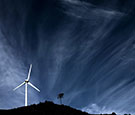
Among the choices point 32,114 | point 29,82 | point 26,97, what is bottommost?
point 32,114

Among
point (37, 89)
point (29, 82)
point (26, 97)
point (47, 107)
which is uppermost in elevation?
point (29, 82)

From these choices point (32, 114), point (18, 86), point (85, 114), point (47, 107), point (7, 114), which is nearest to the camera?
point (7, 114)

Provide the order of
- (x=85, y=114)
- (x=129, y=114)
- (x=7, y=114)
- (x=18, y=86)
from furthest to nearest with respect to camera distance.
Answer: (x=129, y=114) < (x=18, y=86) < (x=85, y=114) < (x=7, y=114)

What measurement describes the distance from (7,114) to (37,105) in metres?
17.9

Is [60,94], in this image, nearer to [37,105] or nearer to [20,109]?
[37,105]

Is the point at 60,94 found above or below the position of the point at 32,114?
above

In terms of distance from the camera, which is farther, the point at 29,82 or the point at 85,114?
the point at 29,82

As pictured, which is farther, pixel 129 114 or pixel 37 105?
pixel 129 114

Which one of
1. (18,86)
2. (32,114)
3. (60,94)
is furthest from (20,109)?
(60,94)

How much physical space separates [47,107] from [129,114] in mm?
63812

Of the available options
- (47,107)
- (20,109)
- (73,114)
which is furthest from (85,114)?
(20,109)

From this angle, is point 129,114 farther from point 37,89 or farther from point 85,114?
point 37,89

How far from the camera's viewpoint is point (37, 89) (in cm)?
8012

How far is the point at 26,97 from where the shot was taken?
67.8 metres
